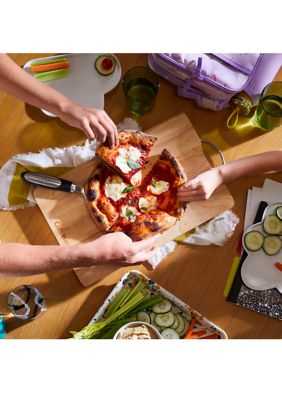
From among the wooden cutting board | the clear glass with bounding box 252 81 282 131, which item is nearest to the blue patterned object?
the wooden cutting board

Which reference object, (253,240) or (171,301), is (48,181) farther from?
(253,240)

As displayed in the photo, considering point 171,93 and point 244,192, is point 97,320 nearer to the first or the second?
point 244,192

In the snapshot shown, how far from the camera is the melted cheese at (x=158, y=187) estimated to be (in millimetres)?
2389

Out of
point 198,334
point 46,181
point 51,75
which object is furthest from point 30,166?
point 198,334

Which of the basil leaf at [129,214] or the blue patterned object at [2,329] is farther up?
the basil leaf at [129,214]

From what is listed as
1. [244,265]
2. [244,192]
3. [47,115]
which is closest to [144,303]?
[244,265]

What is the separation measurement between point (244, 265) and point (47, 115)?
4.00 ft

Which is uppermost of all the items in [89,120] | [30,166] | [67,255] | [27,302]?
[89,120]

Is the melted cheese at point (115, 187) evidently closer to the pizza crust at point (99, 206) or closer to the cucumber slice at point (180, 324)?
the pizza crust at point (99, 206)

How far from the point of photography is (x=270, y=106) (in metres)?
2.37

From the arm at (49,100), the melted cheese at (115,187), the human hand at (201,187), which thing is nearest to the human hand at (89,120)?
the arm at (49,100)

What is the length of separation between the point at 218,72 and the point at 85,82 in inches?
26.2

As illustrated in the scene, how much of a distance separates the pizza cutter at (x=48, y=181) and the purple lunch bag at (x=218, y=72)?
2.41 ft

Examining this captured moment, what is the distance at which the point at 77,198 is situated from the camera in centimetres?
238
